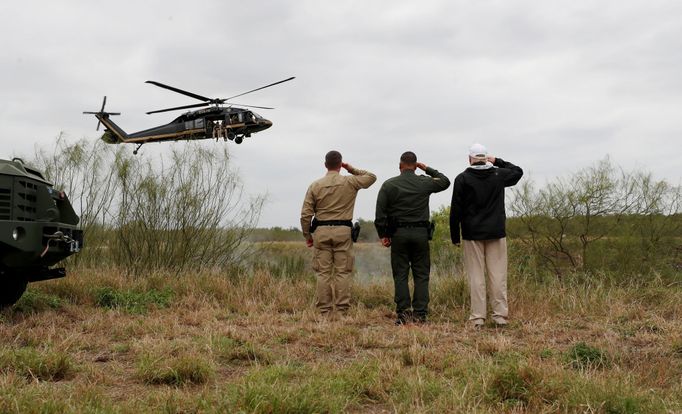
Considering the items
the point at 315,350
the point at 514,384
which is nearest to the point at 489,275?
the point at 315,350

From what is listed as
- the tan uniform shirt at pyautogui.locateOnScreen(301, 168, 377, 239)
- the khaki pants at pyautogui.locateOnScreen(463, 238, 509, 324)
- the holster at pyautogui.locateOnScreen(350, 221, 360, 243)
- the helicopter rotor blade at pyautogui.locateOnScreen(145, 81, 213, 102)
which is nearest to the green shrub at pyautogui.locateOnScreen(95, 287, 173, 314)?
the tan uniform shirt at pyautogui.locateOnScreen(301, 168, 377, 239)

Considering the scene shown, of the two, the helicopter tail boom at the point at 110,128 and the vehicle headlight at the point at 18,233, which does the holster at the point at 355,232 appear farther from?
the helicopter tail boom at the point at 110,128

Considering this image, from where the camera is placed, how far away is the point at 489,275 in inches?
278

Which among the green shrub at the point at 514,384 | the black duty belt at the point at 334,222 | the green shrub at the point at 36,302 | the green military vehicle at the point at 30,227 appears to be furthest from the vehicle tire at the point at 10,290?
the green shrub at the point at 514,384

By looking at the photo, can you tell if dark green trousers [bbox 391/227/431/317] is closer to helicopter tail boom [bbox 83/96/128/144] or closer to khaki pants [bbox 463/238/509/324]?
khaki pants [bbox 463/238/509/324]

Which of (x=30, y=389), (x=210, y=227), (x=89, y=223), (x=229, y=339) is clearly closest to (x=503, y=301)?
(x=229, y=339)

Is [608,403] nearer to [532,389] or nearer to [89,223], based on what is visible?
[532,389]

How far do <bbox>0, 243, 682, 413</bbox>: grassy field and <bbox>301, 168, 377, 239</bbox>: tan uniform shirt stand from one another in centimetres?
117

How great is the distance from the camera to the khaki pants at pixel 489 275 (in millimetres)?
6906

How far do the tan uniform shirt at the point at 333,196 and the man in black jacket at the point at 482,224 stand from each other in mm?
1237

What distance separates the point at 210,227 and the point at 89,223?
85.6 inches

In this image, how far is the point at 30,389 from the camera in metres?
3.59

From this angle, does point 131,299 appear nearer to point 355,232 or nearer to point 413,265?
point 355,232

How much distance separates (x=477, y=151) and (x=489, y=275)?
4.53ft
